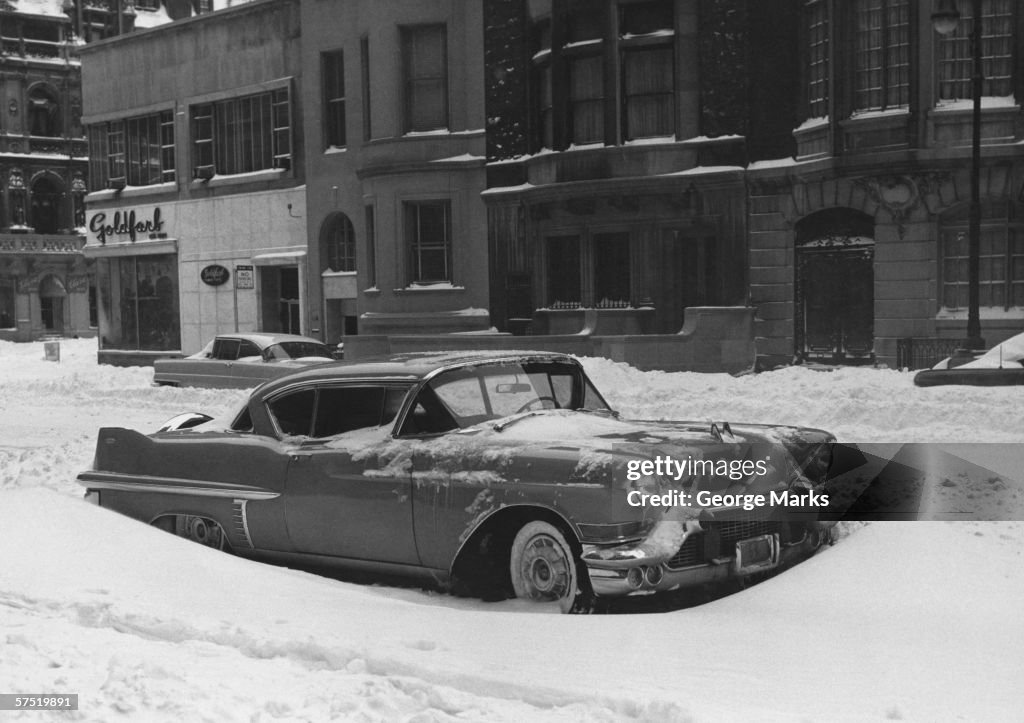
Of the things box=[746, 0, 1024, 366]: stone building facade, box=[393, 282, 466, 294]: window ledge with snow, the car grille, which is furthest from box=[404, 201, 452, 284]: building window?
the car grille

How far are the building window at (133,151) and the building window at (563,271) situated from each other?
1449 cm

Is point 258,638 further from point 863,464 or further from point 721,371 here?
point 721,371

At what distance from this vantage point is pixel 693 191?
24.2 m

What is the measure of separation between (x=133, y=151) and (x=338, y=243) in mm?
9277

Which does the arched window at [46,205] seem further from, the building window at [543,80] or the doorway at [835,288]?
the doorway at [835,288]

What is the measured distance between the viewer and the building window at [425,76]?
92.9 ft

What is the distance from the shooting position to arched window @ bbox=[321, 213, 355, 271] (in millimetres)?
31344

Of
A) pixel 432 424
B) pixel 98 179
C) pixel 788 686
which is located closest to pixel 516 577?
pixel 432 424

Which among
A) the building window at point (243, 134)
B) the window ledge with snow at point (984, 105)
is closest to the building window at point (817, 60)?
the window ledge with snow at point (984, 105)

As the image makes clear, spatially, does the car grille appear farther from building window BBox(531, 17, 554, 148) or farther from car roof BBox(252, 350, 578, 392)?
building window BBox(531, 17, 554, 148)

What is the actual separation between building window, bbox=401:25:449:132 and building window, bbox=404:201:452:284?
1866 mm

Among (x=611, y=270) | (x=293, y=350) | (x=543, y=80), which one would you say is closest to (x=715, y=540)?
(x=293, y=350)

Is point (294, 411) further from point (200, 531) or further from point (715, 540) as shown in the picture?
point (715, 540)

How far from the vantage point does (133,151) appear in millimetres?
36938
